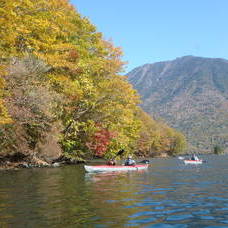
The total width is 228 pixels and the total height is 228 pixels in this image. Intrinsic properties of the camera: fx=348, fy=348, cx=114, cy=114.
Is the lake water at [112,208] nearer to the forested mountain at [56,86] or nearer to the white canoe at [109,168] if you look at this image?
the forested mountain at [56,86]

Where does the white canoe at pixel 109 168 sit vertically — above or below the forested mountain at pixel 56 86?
below

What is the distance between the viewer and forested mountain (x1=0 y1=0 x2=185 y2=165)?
85.1ft

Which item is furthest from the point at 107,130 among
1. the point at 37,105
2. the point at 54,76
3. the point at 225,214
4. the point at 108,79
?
the point at 225,214

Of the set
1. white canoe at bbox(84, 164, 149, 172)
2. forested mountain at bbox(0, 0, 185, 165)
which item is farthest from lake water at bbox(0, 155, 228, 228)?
white canoe at bbox(84, 164, 149, 172)

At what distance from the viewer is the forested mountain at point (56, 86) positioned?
85.1 ft

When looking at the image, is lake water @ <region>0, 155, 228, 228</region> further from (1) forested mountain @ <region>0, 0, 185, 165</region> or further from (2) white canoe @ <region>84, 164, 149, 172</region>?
(2) white canoe @ <region>84, 164, 149, 172</region>

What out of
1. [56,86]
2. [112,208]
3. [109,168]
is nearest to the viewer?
[112,208]

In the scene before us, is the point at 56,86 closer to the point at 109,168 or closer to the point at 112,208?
the point at 109,168

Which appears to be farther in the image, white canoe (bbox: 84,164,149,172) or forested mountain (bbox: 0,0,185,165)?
white canoe (bbox: 84,164,149,172)

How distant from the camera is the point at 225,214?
12680mm

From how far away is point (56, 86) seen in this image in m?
34.0

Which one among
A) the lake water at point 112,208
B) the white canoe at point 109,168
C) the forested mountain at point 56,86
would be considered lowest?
the lake water at point 112,208

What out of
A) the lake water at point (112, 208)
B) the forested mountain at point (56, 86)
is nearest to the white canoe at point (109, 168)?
the forested mountain at point (56, 86)

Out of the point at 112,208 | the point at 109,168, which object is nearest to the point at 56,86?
the point at 109,168
